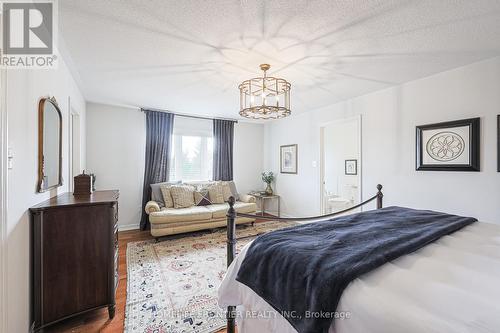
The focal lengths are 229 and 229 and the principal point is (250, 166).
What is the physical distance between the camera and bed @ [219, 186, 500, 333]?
2.49 ft

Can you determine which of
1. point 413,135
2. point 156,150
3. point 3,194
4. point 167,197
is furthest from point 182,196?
point 413,135

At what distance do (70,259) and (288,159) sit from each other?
169 inches

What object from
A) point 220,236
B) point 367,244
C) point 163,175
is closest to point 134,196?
point 163,175

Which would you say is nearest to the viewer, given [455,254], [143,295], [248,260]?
[455,254]

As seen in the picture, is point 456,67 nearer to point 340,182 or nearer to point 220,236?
point 340,182

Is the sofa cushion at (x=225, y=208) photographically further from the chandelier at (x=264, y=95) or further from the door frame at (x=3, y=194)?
the door frame at (x=3, y=194)

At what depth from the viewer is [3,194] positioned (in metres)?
1.25

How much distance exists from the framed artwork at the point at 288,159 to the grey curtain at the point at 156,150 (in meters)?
2.56

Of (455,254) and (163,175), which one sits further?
(163,175)

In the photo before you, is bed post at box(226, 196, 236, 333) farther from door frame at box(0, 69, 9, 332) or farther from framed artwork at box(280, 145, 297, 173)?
framed artwork at box(280, 145, 297, 173)

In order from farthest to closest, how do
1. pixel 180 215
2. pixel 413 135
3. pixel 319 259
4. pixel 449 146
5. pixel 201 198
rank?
pixel 201 198 → pixel 180 215 → pixel 413 135 → pixel 449 146 → pixel 319 259

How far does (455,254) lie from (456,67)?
2505 mm

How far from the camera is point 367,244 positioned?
1.31m

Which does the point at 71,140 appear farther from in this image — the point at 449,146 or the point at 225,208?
the point at 449,146
